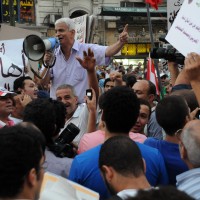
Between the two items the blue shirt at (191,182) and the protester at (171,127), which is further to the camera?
the protester at (171,127)

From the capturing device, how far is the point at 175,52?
3465 millimetres

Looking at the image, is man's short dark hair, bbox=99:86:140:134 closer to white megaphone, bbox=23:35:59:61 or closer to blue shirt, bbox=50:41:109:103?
blue shirt, bbox=50:41:109:103

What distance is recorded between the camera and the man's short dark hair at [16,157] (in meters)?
1.74

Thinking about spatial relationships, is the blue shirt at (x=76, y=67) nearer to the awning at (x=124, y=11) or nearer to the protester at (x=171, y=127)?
the protester at (x=171, y=127)

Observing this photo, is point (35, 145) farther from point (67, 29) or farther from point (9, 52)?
point (9, 52)

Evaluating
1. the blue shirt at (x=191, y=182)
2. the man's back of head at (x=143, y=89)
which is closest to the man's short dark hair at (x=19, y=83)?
the man's back of head at (x=143, y=89)

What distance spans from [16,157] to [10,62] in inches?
155

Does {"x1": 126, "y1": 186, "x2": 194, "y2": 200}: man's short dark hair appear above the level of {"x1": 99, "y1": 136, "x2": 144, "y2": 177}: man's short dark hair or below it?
above

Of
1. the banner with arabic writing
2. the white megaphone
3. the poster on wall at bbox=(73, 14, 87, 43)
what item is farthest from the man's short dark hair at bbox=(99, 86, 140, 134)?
the poster on wall at bbox=(73, 14, 87, 43)

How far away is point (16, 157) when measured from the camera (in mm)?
1780

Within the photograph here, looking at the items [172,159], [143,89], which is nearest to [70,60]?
[143,89]

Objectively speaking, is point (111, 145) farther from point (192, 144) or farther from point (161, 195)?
point (161, 195)

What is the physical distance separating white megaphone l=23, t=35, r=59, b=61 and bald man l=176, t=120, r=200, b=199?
8.34 ft

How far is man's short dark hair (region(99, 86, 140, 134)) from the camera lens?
2.59m
